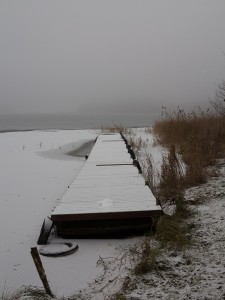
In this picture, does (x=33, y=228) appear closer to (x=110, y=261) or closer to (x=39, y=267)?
(x=110, y=261)

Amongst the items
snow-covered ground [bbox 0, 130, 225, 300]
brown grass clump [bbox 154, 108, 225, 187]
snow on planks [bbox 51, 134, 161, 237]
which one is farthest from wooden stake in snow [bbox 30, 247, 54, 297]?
brown grass clump [bbox 154, 108, 225, 187]

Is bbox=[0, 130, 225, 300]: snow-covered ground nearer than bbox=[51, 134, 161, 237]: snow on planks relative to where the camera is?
Yes

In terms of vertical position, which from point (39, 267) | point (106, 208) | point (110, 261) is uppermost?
point (39, 267)

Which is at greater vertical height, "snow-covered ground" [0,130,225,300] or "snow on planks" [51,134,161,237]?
"snow on planks" [51,134,161,237]

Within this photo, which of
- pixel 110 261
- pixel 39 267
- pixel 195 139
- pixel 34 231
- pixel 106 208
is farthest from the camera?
pixel 195 139

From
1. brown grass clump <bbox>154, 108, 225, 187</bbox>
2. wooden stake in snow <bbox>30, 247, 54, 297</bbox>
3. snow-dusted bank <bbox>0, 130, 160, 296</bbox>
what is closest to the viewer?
wooden stake in snow <bbox>30, 247, 54, 297</bbox>

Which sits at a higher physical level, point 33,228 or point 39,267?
point 39,267

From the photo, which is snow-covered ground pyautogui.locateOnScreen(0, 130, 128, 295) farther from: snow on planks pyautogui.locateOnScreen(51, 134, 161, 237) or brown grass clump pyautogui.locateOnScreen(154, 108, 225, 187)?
brown grass clump pyautogui.locateOnScreen(154, 108, 225, 187)

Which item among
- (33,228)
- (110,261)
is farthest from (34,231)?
(110,261)

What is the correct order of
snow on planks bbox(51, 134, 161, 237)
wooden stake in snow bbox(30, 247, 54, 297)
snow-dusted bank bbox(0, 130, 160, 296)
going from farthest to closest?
snow on planks bbox(51, 134, 161, 237)
snow-dusted bank bbox(0, 130, 160, 296)
wooden stake in snow bbox(30, 247, 54, 297)

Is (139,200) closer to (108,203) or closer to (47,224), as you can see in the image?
(108,203)

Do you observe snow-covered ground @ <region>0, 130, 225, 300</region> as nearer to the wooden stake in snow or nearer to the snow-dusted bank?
the snow-dusted bank

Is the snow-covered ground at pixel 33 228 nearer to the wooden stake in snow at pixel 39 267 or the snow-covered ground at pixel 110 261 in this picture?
the snow-covered ground at pixel 110 261

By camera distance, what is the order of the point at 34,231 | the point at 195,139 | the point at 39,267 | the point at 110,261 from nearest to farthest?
the point at 39,267 < the point at 110,261 < the point at 34,231 < the point at 195,139
